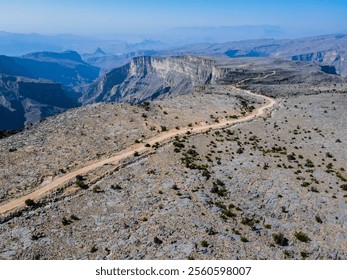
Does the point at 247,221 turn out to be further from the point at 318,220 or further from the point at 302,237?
the point at 318,220

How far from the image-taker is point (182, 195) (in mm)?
39719

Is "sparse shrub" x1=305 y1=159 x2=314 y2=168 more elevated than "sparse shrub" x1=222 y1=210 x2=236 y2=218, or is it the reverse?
"sparse shrub" x1=305 y1=159 x2=314 y2=168

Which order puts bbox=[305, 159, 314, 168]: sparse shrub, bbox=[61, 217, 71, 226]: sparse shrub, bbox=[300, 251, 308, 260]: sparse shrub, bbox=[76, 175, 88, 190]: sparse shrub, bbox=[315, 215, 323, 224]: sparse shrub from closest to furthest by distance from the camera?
bbox=[300, 251, 308, 260]: sparse shrub
bbox=[61, 217, 71, 226]: sparse shrub
bbox=[315, 215, 323, 224]: sparse shrub
bbox=[76, 175, 88, 190]: sparse shrub
bbox=[305, 159, 314, 168]: sparse shrub

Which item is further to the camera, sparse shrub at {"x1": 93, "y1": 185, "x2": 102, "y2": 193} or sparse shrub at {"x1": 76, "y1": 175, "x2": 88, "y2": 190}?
sparse shrub at {"x1": 76, "y1": 175, "x2": 88, "y2": 190}

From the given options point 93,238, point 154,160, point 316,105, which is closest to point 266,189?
point 154,160

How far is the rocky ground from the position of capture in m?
31.6

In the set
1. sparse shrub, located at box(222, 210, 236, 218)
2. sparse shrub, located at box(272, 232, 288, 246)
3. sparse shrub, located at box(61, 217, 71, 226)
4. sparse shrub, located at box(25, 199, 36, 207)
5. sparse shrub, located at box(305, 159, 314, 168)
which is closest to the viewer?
sparse shrub, located at box(272, 232, 288, 246)

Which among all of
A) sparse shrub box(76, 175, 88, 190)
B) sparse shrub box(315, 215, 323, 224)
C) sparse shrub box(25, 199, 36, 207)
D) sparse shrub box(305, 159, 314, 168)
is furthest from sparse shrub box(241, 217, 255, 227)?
sparse shrub box(25, 199, 36, 207)

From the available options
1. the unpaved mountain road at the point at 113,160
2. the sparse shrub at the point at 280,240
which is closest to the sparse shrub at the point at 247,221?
the sparse shrub at the point at 280,240

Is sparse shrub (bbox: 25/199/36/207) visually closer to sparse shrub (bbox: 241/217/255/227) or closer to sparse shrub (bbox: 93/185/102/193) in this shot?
sparse shrub (bbox: 93/185/102/193)

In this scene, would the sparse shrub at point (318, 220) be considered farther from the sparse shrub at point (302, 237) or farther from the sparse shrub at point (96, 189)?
the sparse shrub at point (96, 189)

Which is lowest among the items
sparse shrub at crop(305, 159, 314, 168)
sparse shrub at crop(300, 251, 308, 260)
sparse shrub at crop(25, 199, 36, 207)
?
sparse shrub at crop(300, 251, 308, 260)

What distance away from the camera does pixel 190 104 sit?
81562 millimetres

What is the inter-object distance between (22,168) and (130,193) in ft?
52.2
